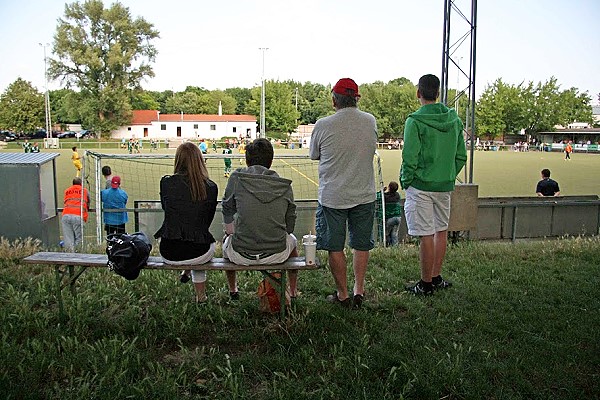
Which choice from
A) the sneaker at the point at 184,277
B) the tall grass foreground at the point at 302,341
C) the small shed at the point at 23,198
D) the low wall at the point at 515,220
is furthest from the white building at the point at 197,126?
the tall grass foreground at the point at 302,341

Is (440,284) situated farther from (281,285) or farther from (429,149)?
(281,285)

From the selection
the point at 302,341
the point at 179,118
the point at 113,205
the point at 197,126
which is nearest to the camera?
the point at 302,341

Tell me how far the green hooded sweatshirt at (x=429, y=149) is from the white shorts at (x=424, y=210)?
2.8 inches

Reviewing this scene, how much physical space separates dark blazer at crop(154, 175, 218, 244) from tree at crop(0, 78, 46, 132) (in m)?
82.5

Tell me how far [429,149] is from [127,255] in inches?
100

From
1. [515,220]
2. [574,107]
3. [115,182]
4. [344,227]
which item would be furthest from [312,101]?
[344,227]

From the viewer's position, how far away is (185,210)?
13.0ft

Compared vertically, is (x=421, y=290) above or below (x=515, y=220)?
above

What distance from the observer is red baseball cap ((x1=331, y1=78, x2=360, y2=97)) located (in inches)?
163

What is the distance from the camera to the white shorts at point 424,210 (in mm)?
4566

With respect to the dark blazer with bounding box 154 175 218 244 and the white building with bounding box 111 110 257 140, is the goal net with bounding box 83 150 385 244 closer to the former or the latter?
the dark blazer with bounding box 154 175 218 244

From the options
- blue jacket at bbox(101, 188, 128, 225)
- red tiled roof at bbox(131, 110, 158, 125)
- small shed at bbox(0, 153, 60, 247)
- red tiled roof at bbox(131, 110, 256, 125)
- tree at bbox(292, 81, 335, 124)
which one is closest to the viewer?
small shed at bbox(0, 153, 60, 247)

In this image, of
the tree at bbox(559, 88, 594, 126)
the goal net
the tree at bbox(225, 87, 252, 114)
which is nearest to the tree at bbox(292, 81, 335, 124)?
the tree at bbox(225, 87, 252, 114)

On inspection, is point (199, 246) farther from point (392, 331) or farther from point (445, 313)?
point (445, 313)
